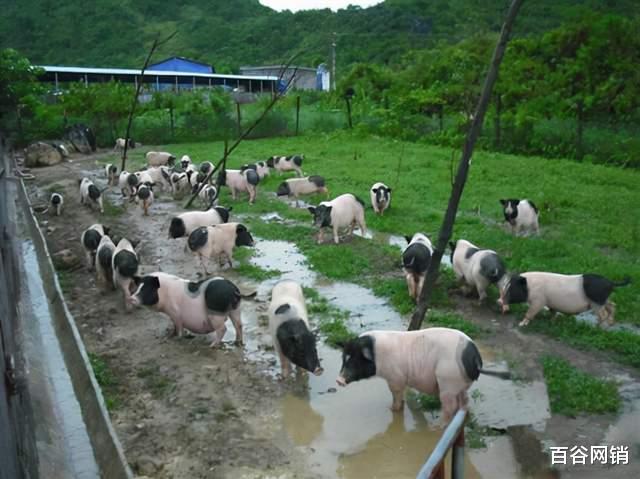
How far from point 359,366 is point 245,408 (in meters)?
1.11

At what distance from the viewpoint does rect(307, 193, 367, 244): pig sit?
10789 millimetres

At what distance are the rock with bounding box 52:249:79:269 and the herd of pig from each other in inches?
16.3

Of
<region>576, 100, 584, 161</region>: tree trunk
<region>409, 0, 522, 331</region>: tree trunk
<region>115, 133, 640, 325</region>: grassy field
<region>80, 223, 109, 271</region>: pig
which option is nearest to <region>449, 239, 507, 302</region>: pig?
<region>115, 133, 640, 325</region>: grassy field

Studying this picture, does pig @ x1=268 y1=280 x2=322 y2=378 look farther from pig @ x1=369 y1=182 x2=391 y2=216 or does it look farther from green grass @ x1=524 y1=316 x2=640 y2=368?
pig @ x1=369 y1=182 x2=391 y2=216

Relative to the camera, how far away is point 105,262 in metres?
9.12

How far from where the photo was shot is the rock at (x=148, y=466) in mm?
4889

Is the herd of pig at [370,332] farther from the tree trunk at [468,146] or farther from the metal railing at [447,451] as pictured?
the metal railing at [447,451]

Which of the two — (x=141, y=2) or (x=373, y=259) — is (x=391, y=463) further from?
(x=141, y=2)

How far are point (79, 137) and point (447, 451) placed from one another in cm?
2793

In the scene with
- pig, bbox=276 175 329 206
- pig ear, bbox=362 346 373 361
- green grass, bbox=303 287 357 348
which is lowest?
green grass, bbox=303 287 357 348

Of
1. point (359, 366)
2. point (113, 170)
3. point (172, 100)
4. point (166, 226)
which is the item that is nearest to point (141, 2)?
point (172, 100)

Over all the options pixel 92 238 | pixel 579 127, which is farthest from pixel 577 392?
pixel 579 127

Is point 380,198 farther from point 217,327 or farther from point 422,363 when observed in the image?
point 422,363

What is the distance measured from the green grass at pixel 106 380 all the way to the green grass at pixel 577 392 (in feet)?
12.7
